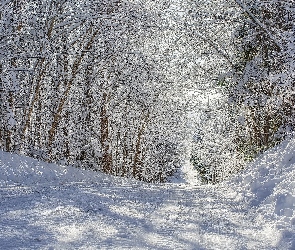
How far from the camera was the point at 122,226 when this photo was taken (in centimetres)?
535

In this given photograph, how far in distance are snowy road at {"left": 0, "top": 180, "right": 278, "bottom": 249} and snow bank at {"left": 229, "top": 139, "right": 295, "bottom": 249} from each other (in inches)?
8.6

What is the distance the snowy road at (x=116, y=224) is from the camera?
175 inches

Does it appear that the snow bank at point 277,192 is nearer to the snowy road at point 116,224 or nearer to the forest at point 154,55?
the snowy road at point 116,224

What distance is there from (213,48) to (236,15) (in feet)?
8.33

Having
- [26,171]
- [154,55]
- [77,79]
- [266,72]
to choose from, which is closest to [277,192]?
[26,171]

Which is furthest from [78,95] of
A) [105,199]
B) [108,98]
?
[105,199]

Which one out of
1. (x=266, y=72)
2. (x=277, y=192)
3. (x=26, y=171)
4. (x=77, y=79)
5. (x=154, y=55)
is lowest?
(x=26, y=171)

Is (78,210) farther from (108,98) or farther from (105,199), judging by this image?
(108,98)

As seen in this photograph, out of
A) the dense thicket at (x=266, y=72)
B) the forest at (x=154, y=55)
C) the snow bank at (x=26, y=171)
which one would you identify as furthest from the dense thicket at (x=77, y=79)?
the dense thicket at (x=266, y=72)

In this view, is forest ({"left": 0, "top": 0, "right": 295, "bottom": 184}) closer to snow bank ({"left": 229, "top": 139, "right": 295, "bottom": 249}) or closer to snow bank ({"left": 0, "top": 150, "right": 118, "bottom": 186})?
snow bank ({"left": 229, "top": 139, "right": 295, "bottom": 249})

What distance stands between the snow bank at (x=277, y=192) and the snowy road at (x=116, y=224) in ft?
0.72

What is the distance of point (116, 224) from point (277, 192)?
3084 millimetres

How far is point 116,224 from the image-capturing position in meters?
5.43

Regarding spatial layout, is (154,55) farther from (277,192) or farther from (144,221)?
(144,221)
